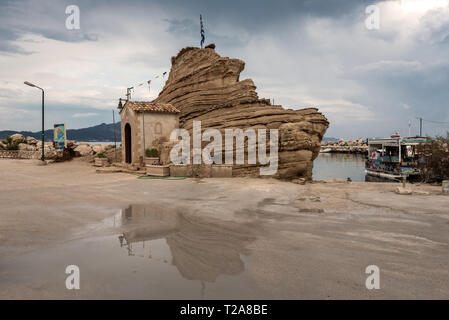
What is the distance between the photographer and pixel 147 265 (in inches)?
225

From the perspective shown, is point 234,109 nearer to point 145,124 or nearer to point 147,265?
point 145,124

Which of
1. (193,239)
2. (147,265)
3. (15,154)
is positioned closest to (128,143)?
(15,154)

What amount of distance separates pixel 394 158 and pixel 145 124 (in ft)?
126

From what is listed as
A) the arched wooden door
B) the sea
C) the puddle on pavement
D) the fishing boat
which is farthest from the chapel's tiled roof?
the sea

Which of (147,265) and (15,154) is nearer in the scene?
(147,265)

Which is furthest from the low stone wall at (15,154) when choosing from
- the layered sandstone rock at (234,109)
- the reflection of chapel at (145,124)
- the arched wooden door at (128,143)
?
the layered sandstone rock at (234,109)

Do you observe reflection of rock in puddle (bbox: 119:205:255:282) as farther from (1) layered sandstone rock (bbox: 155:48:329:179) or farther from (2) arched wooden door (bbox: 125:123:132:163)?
(2) arched wooden door (bbox: 125:123:132:163)

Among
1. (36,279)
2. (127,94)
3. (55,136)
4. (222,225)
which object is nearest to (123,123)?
(127,94)

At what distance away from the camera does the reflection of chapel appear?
82.9 ft

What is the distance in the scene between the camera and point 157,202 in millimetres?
12062

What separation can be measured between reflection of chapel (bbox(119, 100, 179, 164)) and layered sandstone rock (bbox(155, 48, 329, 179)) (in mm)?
2067

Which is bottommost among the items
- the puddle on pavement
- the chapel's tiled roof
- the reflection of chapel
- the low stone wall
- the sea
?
the sea
